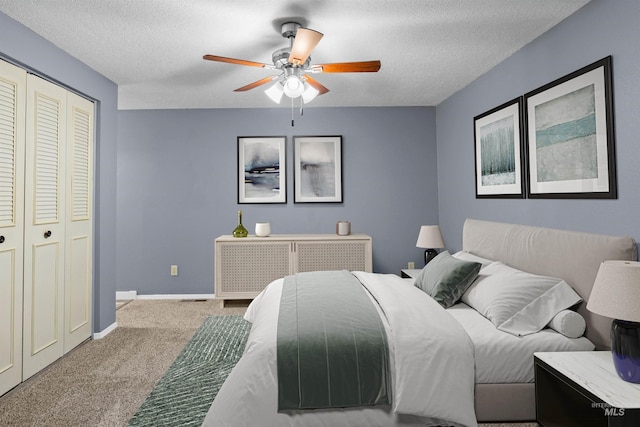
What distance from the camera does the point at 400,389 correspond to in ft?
6.07

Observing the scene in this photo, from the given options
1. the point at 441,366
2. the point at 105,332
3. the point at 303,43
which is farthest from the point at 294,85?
the point at 105,332

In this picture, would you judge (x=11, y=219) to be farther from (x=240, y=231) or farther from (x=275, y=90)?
(x=240, y=231)

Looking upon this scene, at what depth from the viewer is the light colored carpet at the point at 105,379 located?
225 centimetres

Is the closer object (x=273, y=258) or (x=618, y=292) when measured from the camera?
(x=618, y=292)

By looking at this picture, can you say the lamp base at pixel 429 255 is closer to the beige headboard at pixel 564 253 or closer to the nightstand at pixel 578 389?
the beige headboard at pixel 564 253

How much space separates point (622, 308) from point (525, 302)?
71cm

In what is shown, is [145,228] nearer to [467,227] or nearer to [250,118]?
[250,118]

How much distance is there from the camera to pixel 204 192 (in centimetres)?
508

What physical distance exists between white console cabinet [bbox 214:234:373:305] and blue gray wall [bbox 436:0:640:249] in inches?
53.2

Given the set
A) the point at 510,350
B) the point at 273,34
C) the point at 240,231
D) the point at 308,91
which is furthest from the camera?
the point at 240,231

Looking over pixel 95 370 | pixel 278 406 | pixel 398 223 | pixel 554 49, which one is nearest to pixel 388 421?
pixel 278 406

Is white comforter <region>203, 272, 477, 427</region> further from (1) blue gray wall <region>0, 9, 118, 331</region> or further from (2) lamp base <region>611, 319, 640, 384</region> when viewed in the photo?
(1) blue gray wall <region>0, 9, 118, 331</region>

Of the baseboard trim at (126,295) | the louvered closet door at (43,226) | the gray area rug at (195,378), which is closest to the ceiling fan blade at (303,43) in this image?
the louvered closet door at (43,226)

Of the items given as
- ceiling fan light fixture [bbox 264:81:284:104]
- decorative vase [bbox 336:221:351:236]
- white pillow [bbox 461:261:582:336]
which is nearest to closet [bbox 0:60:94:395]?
ceiling fan light fixture [bbox 264:81:284:104]
